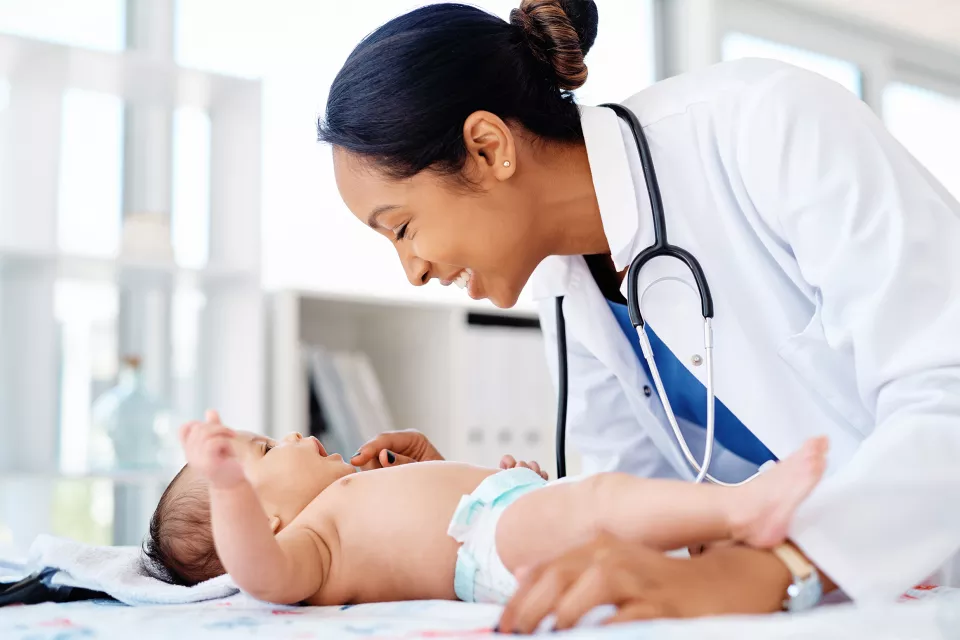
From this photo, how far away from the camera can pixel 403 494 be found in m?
1.18

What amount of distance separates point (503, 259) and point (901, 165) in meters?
0.53

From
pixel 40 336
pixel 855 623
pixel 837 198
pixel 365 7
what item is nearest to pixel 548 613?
Answer: pixel 855 623

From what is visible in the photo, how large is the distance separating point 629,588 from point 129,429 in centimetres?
216

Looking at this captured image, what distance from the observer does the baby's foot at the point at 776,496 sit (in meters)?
0.80

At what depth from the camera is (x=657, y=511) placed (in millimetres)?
869

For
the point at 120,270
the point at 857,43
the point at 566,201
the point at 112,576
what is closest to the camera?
the point at 112,576

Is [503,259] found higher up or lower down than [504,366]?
higher up

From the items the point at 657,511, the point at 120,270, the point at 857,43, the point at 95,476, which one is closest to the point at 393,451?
the point at 657,511

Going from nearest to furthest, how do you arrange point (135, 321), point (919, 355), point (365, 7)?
point (919, 355) < point (135, 321) < point (365, 7)

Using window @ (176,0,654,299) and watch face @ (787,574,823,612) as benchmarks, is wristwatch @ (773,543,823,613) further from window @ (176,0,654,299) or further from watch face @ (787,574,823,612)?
window @ (176,0,654,299)

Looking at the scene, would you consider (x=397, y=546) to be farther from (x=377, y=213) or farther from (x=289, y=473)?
(x=377, y=213)

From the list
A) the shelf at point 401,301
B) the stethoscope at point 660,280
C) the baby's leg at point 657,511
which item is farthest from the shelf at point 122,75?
the baby's leg at point 657,511

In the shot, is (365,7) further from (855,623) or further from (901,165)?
(855,623)

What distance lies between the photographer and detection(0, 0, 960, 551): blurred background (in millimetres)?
2555
